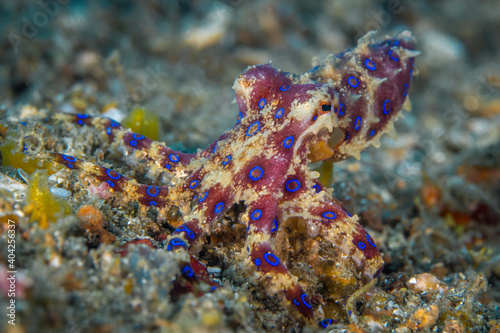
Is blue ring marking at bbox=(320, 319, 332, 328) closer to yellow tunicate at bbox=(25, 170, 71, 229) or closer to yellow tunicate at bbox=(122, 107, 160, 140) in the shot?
yellow tunicate at bbox=(25, 170, 71, 229)

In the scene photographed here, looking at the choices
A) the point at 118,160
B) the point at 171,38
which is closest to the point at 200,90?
the point at 171,38

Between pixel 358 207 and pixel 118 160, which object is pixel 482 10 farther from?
pixel 118 160

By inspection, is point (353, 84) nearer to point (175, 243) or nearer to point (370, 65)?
point (370, 65)

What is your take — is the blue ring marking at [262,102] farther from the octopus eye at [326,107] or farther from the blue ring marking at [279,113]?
the octopus eye at [326,107]

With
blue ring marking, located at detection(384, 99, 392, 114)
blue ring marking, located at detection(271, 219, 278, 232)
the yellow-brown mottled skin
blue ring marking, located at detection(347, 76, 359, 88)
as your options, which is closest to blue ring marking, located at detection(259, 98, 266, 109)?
the yellow-brown mottled skin

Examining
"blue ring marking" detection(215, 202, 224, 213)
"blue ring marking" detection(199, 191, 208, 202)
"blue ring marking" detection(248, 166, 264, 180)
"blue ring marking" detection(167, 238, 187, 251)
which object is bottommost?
"blue ring marking" detection(167, 238, 187, 251)

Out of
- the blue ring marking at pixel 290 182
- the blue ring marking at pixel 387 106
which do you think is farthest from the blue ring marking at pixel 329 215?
the blue ring marking at pixel 387 106

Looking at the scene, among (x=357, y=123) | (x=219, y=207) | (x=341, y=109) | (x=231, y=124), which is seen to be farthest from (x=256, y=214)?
(x=231, y=124)
